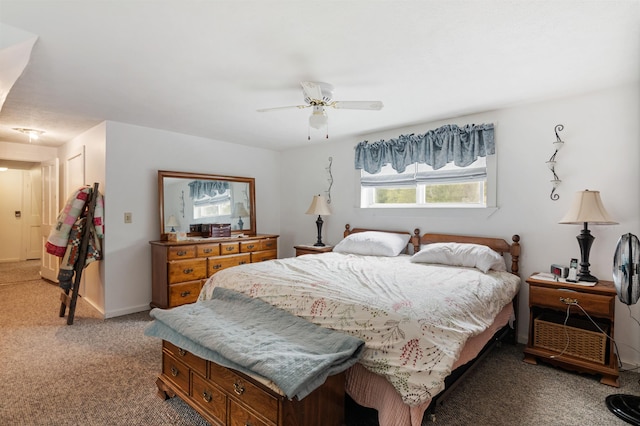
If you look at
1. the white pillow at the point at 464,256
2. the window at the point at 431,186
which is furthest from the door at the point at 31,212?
the white pillow at the point at 464,256

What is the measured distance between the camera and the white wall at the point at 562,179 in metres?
2.67

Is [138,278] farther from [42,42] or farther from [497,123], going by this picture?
[497,123]

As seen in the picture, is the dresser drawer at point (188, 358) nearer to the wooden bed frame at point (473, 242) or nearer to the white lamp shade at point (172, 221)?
the wooden bed frame at point (473, 242)

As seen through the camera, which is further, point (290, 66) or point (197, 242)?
point (197, 242)

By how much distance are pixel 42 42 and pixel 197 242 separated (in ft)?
8.20

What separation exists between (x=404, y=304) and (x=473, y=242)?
1.88 m

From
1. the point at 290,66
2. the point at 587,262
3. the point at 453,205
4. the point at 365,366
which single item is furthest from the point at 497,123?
the point at 365,366

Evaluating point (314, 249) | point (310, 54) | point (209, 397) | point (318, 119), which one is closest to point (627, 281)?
point (318, 119)

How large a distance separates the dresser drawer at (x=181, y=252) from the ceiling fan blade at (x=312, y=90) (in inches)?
94.3

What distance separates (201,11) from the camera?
1701 millimetres

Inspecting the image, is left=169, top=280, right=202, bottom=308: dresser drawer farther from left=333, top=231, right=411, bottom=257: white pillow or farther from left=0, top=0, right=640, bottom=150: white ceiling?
left=0, top=0, right=640, bottom=150: white ceiling

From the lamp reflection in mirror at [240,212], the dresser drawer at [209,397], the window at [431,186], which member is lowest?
the dresser drawer at [209,397]

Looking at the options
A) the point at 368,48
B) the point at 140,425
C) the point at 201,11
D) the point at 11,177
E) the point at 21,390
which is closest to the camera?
the point at 201,11

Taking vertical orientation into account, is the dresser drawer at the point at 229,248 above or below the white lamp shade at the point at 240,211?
below
